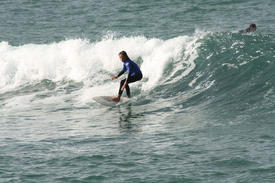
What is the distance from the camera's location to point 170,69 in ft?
51.6

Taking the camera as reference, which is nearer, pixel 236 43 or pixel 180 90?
pixel 180 90

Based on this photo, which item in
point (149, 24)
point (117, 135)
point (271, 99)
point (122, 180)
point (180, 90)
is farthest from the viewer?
point (149, 24)

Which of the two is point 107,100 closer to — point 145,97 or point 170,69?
point 145,97

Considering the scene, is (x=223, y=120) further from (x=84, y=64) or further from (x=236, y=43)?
(x=84, y=64)

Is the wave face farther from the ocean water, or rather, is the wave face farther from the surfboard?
the surfboard

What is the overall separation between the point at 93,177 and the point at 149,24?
1699 cm

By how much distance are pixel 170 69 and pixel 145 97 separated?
2181 mm

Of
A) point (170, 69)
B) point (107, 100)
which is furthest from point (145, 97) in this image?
point (170, 69)

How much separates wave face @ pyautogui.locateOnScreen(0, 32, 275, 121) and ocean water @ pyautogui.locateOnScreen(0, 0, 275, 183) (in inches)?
1.4

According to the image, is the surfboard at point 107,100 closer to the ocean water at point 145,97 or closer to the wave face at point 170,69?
the ocean water at point 145,97

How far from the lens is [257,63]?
14.0 metres

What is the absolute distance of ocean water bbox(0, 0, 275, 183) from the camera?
25.2 ft

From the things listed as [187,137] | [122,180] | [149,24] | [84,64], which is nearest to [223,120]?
[187,137]

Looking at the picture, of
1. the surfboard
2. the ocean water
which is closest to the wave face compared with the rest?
the ocean water
